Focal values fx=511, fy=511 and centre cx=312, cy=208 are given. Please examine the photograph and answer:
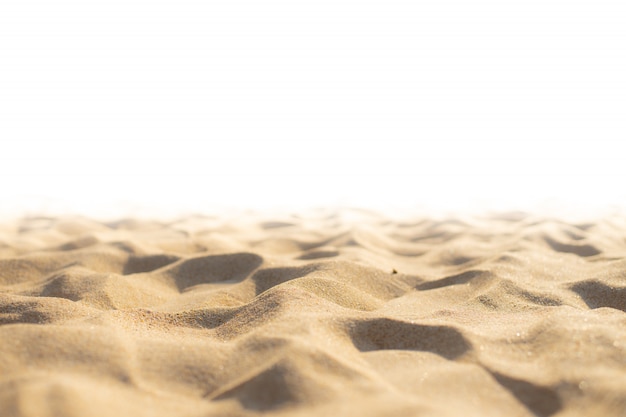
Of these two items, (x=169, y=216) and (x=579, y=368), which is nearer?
(x=579, y=368)

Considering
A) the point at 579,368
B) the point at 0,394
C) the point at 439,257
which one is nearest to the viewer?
the point at 0,394

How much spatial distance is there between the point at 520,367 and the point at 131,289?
1335 mm

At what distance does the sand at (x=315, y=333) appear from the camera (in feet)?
3.03

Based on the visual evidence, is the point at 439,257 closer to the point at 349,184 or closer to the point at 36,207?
the point at 36,207

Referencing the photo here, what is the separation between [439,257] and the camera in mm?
2484

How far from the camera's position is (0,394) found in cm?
89

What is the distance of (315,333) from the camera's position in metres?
1.18

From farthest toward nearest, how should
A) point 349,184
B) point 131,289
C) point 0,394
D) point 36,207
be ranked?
point 349,184 → point 36,207 → point 131,289 → point 0,394

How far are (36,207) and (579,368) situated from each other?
4.52 metres

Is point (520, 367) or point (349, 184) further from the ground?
point (520, 367)

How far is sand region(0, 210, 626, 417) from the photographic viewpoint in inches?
36.3

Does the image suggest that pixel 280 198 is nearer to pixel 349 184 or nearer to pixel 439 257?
pixel 349 184

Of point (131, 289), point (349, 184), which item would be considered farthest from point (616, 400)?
point (349, 184)

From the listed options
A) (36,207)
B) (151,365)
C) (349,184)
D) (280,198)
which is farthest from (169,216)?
(349,184)
